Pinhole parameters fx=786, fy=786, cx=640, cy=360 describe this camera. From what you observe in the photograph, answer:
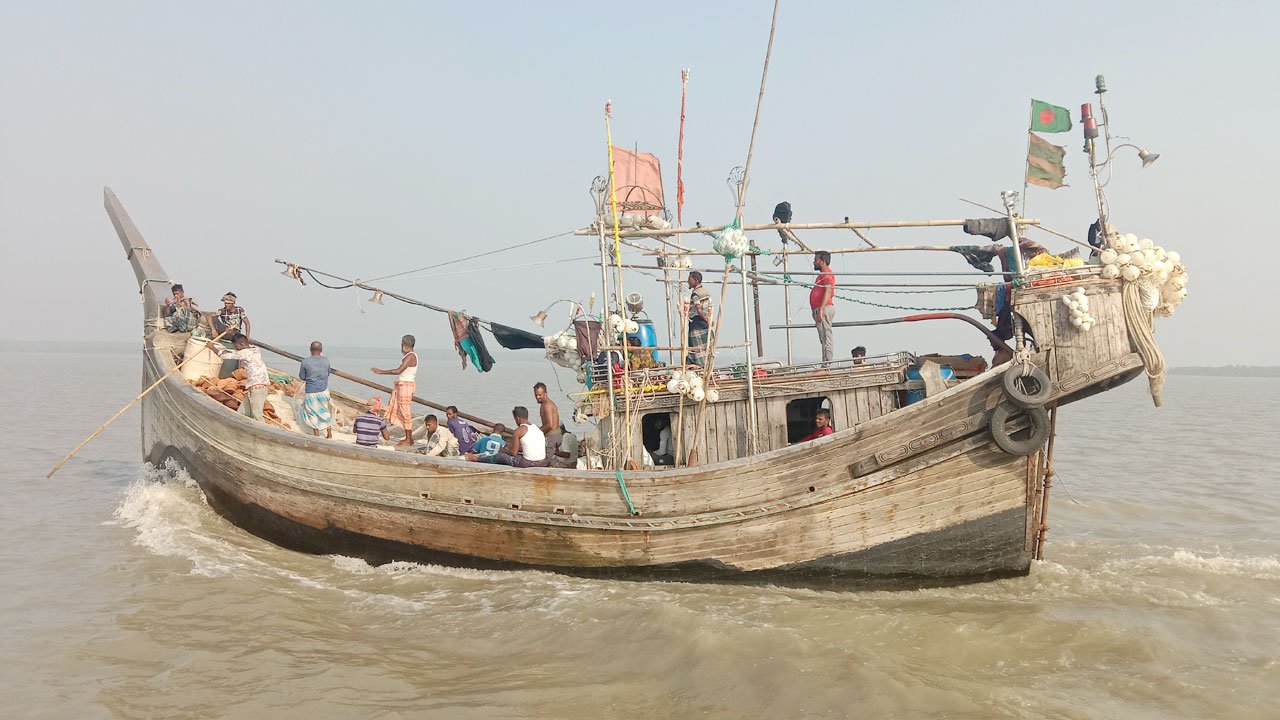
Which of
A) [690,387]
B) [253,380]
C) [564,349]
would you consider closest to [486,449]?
[564,349]

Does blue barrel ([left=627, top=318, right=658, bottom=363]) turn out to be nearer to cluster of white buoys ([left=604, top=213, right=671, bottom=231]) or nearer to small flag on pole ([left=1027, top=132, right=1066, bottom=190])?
cluster of white buoys ([left=604, top=213, right=671, bottom=231])

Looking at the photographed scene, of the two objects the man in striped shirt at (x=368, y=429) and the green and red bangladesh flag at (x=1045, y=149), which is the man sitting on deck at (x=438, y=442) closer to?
the man in striped shirt at (x=368, y=429)

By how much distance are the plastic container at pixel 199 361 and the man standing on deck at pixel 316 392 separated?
10.0 ft

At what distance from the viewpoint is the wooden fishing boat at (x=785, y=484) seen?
A: 7355 mm

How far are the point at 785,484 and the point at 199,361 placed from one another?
987cm

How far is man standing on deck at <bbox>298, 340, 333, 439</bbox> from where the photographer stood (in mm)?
10273

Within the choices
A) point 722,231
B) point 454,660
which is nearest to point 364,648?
point 454,660

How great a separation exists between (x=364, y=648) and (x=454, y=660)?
877mm

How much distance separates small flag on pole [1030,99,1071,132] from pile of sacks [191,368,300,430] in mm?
10073

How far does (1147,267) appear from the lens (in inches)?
281

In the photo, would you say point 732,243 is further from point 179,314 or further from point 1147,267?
point 179,314

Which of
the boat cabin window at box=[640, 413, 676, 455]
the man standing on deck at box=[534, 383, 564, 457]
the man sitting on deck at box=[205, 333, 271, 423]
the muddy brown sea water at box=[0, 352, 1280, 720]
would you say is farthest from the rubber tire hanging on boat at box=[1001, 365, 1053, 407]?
the man sitting on deck at box=[205, 333, 271, 423]

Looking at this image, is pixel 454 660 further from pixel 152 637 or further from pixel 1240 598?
pixel 1240 598

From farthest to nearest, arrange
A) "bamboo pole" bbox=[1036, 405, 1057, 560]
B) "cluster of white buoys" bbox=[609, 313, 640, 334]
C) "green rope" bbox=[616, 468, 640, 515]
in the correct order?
"cluster of white buoys" bbox=[609, 313, 640, 334], "green rope" bbox=[616, 468, 640, 515], "bamboo pole" bbox=[1036, 405, 1057, 560]
